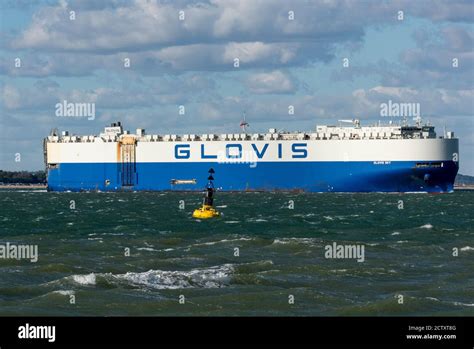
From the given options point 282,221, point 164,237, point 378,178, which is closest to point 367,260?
point 164,237

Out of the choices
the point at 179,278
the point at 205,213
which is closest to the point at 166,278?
the point at 179,278

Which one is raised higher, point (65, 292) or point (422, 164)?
point (422, 164)

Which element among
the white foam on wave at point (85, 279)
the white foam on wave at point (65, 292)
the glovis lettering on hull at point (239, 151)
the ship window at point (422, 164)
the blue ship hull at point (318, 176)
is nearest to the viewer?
the white foam on wave at point (65, 292)

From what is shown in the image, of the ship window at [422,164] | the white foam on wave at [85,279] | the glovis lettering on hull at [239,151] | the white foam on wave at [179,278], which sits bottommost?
the white foam on wave at [179,278]

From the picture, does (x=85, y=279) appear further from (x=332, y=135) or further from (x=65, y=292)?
(x=332, y=135)

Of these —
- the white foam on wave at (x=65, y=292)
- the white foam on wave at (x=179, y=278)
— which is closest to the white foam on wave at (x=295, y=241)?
the white foam on wave at (x=179, y=278)

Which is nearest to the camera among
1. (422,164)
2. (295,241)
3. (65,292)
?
(65,292)

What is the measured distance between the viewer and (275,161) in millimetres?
143000

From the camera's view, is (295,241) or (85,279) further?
(295,241)

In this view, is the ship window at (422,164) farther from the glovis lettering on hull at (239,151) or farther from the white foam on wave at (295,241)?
the white foam on wave at (295,241)

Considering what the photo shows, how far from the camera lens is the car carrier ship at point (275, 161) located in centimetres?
13975

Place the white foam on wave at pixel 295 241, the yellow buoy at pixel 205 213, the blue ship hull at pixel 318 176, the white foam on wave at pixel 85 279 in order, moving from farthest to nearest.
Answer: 1. the blue ship hull at pixel 318 176
2. the yellow buoy at pixel 205 213
3. the white foam on wave at pixel 295 241
4. the white foam on wave at pixel 85 279
